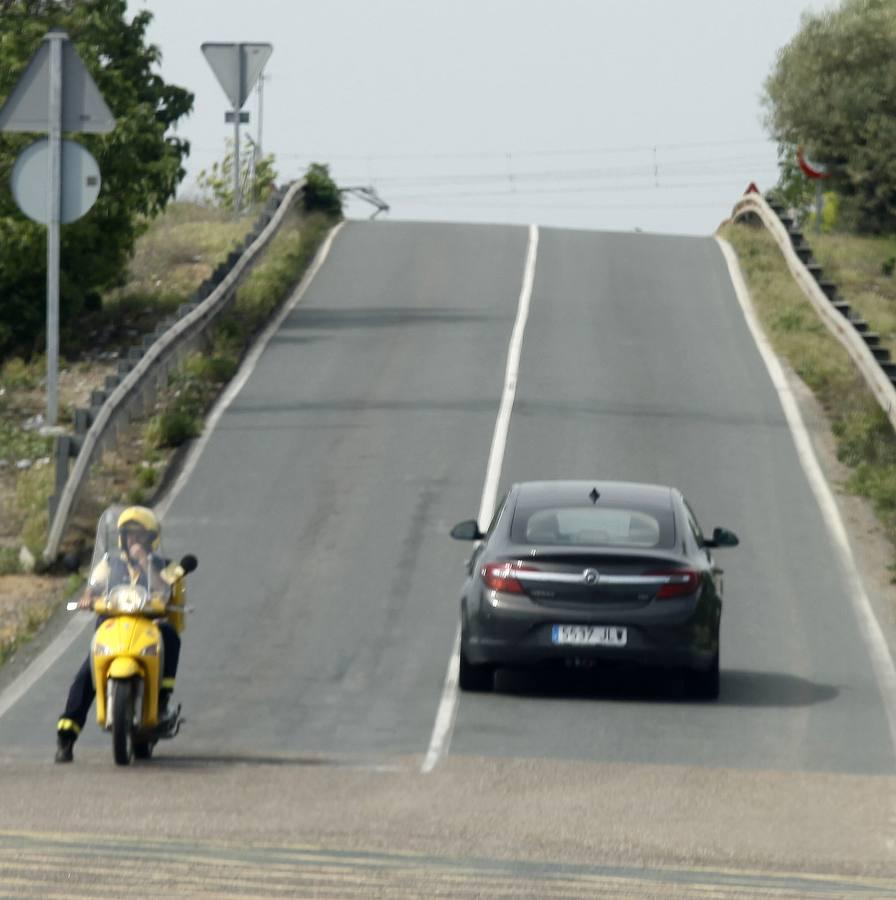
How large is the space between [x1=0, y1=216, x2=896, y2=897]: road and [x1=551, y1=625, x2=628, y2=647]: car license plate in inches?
17.7

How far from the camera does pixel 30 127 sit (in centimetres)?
2359

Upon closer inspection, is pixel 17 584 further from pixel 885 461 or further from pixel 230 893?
pixel 230 893

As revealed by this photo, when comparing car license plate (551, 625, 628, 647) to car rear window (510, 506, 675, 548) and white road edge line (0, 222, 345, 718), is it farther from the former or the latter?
white road edge line (0, 222, 345, 718)

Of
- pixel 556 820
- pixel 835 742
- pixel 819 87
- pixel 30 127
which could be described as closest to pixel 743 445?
pixel 30 127

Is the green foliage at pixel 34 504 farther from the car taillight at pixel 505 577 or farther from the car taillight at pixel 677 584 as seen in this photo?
the car taillight at pixel 677 584

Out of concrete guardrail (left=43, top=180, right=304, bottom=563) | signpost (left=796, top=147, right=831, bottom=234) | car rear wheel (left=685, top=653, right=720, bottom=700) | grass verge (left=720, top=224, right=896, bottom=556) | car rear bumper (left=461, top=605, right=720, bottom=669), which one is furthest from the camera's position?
signpost (left=796, top=147, right=831, bottom=234)

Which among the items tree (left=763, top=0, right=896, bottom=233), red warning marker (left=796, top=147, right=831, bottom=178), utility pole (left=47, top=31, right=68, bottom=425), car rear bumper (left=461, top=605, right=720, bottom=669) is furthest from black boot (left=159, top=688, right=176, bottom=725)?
tree (left=763, top=0, right=896, bottom=233)

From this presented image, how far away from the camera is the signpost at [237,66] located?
42.2 meters

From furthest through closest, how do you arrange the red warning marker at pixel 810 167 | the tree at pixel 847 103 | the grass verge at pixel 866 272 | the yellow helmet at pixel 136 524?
the tree at pixel 847 103 < the red warning marker at pixel 810 167 < the grass verge at pixel 866 272 < the yellow helmet at pixel 136 524

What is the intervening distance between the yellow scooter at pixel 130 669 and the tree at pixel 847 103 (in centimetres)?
3729

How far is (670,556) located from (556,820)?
187 inches

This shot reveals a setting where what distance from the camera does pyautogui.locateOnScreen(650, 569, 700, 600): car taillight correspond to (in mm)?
15336

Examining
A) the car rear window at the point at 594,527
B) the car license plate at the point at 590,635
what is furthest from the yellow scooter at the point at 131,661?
the car rear window at the point at 594,527

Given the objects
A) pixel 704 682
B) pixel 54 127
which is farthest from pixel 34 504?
pixel 704 682
